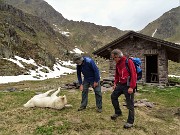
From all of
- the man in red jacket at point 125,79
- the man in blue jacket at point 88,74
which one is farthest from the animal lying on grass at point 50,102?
the man in red jacket at point 125,79

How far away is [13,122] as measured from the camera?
373 inches

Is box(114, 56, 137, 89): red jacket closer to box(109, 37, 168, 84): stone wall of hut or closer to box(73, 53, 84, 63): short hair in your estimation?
box(73, 53, 84, 63): short hair

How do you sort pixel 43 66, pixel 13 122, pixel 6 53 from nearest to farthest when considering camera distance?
pixel 13 122 < pixel 6 53 < pixel 43 66

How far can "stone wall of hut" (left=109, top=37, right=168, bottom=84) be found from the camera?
22.7 m

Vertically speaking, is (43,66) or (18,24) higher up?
(18,24)

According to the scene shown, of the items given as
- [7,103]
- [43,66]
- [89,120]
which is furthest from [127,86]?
[43,66]

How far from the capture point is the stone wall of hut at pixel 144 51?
22719 millimetres

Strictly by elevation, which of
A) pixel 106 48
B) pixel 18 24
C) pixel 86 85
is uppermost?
pixel 18 24

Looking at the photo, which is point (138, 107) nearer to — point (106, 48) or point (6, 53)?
point (106, 48)

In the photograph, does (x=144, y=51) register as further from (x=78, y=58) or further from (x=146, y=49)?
(x=78, y=58)

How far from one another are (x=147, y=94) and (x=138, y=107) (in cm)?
553

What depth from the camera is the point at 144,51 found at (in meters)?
23.2

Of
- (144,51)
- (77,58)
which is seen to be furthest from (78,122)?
(144,51)

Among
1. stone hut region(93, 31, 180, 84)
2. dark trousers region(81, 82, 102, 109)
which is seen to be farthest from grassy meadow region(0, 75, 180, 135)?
stone hut region(93, 31, 180, 84)
